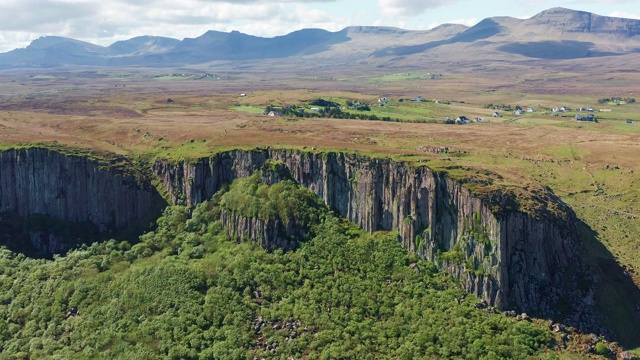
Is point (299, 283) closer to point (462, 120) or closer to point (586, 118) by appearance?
point (462, 120)

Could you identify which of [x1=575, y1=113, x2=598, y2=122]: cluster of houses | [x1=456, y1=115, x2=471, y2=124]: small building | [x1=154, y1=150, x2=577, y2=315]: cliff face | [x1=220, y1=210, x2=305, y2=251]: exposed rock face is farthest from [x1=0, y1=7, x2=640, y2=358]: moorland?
[x1=575, y1=113, x2=598, y2=122]: cluster of houses

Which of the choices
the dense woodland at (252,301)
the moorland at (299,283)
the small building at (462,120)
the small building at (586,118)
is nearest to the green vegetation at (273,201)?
the dense woodland at (252,301)

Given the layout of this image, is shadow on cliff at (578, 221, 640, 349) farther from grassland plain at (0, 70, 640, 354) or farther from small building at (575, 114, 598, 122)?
small building at (575, 114, 598, 122)

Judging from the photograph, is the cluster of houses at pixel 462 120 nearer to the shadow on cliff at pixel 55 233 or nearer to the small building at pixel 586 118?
the small building at pixel 586 118

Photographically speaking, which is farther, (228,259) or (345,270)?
(228,259)

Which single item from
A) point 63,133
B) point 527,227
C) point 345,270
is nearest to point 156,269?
point 345,270

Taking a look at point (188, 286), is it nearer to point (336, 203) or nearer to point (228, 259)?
point (228, 259)
